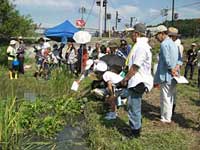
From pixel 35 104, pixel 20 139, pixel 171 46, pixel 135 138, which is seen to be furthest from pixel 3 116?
pixel 171 46

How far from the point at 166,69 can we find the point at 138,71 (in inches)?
48.6

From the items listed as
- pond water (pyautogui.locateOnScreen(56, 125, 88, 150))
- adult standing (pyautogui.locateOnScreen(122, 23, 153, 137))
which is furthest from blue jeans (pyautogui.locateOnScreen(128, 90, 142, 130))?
pond water (pyautogui.locateOnScreen(56, 125, 88, 150))

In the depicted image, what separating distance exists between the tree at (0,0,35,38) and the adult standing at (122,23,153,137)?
1589cm

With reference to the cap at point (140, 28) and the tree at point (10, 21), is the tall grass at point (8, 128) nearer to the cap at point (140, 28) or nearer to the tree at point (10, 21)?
the cap at point (140, 28)

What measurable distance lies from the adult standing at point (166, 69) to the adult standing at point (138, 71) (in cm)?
102

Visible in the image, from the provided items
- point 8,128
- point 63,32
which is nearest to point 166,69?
point 8,128

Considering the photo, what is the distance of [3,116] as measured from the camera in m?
5.62

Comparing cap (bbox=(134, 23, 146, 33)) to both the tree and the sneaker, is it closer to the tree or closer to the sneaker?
the sneaker

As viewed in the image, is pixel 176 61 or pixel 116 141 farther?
pixel 176 61

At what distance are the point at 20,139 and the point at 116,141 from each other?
1.40 m

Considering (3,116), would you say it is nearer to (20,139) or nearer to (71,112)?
(20,139)

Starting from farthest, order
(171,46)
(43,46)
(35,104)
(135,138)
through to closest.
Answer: (43,46) → (35,104) → (171,46) → (135,138)

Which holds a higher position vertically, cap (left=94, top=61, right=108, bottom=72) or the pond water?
cap (left=94, top=61, right=108, bottom=72)

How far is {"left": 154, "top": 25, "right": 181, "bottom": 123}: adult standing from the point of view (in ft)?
22.1
